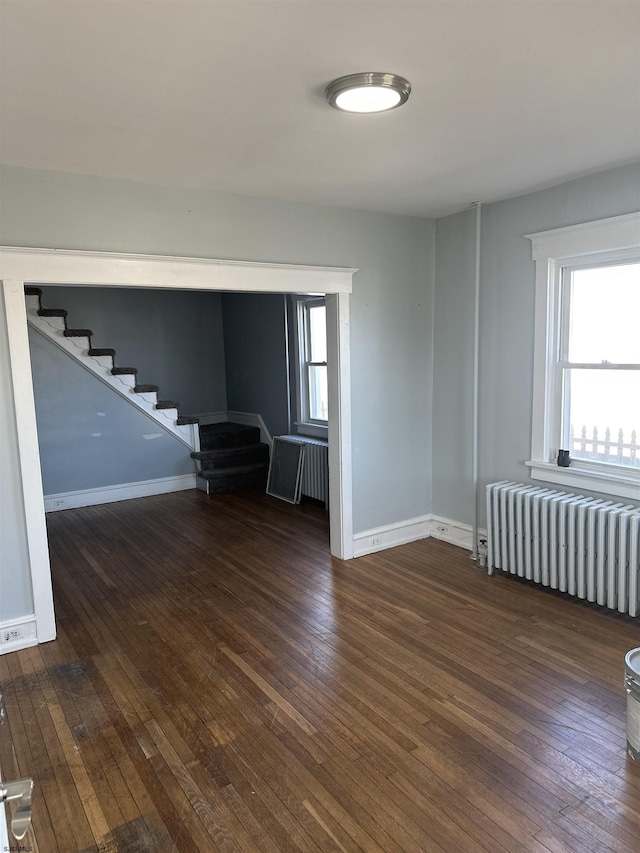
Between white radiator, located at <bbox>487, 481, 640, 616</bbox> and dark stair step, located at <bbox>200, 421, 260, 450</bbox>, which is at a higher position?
dark stair step, located at <bbox>200, 421, 260, 450</bbox>

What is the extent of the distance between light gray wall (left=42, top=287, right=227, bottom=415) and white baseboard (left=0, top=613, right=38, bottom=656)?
4.16 m

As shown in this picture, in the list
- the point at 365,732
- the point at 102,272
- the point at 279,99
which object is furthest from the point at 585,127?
the point at 365,732

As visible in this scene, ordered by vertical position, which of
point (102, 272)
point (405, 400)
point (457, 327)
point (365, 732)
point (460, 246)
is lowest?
point (365, 732)

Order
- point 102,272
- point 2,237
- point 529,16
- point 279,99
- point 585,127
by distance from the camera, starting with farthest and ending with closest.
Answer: point 102,272
point 2,237
point 585,127
point 279,99
point 529,16

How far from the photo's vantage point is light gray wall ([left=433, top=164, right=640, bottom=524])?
373 centimetres

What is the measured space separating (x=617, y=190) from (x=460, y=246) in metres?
1.25

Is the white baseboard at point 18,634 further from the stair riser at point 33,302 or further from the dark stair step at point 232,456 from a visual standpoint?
the stair riser at point 33,302

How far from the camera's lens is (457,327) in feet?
14.9

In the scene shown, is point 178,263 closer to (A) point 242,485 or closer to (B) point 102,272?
(B) point 102,272

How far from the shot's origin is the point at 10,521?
126 inches

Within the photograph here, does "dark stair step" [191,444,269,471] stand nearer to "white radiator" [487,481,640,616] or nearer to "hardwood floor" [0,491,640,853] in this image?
"hardwood floor" [0,491,640,853]

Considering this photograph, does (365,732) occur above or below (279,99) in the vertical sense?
below

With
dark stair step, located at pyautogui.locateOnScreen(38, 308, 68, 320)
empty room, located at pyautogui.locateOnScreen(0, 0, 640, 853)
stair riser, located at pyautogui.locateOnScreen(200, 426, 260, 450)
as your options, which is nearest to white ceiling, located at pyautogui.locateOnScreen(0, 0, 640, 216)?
empty room, located at pyautogui.locateOnScreen(0, 0, 640, 853)

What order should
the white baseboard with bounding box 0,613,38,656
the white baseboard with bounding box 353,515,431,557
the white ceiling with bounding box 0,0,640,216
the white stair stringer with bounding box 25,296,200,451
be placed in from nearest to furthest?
the white ceiling with bounding box 0,0,640,216 < the white baseboard with bounding box 0,613,38,656 < the white baseboard with bounding box 353,515,431,557 < the white stair stringer with bounding box 25,296,200,451
